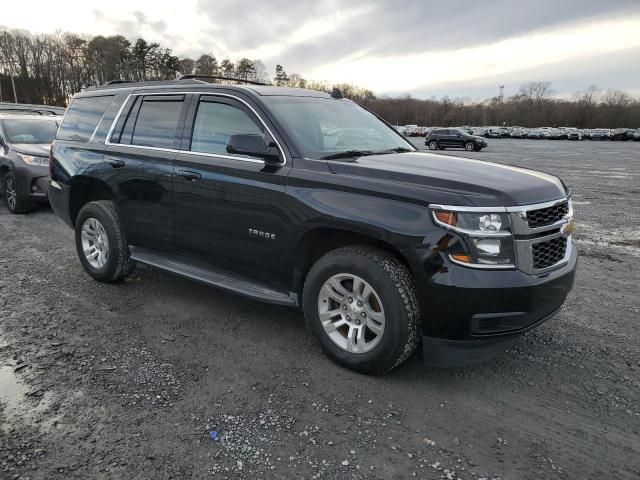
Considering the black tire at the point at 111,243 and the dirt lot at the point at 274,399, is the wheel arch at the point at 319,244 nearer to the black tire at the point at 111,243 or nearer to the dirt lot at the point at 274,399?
the dirt lot at the point at 274,399

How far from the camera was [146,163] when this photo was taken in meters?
4.49

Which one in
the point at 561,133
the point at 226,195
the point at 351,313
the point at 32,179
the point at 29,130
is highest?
the point at 29,130

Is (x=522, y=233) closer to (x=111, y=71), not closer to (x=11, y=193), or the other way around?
(x=11, y=193)

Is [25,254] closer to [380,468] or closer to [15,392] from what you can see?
[15,392]

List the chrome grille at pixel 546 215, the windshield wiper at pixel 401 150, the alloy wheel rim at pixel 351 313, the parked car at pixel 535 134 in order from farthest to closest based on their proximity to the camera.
Answer: the parked car at pixel 535 134
the windshield wiper at pixel 401 150
the alloy wheel rim at pixel 351 313
the chrome grille at pixel 546 215

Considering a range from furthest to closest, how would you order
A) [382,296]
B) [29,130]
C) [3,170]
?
[29,130]
[3,170]
[382,296]

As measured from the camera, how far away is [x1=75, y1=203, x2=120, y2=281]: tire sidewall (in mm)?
4926

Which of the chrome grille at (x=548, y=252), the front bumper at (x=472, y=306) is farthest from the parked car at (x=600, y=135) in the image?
the front bumper at (x=472, y=306)

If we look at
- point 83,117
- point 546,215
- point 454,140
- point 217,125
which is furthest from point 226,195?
point 454,140

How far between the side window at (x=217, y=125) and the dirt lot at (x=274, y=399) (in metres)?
1.52

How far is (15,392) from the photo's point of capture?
10.4 ft

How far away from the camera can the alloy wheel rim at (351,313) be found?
128 inches

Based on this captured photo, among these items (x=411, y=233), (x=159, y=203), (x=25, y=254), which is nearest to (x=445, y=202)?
(x=411, y=233)

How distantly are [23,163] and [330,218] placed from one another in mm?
7734
